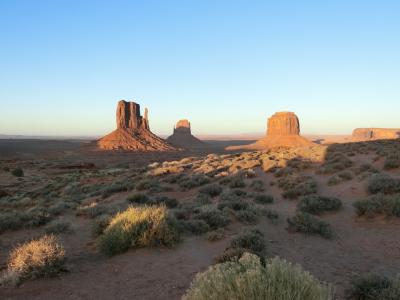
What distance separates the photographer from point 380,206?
10125 mm

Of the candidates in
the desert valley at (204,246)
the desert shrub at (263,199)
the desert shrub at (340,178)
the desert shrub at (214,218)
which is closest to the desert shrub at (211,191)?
the desert valley at (204,246)

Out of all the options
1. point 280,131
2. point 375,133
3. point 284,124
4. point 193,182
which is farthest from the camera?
point 375,133

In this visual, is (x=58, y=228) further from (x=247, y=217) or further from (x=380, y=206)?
(x=380, y=206)

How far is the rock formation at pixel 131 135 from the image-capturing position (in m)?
95.9

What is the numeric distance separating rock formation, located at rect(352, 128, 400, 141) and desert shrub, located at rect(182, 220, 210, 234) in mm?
150637

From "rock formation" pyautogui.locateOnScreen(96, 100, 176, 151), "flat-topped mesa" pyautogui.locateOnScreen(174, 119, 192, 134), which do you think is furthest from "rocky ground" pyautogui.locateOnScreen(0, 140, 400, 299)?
"flat-topped mesa" pyautogui.locateOnScreen(174, 119, 192, 134)

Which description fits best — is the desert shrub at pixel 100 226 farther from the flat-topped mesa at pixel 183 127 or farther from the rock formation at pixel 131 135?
the flat-topped mesa at pixel 183 127

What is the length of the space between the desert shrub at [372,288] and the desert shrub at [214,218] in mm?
4413

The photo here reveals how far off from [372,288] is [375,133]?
181769mm

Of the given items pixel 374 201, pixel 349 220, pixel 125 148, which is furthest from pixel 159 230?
pixel 125 148

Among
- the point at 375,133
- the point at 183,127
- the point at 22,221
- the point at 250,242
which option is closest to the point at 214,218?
the point at 250,242

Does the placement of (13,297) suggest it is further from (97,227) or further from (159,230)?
(97,227)

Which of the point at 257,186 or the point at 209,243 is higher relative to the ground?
the point at 209,243

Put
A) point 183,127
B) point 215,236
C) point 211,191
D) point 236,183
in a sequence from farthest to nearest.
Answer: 1. point 183,127
2. point 236,183
3. point 211,191
4. point 215,236
